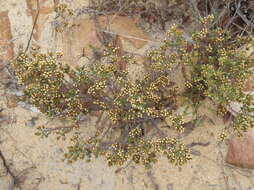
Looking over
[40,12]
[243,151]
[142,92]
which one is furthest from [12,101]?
[243,151]

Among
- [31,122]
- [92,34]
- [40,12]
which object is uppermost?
[40,12]

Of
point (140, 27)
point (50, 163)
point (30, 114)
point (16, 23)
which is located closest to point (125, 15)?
point (140, 27)

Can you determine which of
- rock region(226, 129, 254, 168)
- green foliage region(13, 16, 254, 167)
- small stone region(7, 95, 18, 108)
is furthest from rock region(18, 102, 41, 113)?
rock region(226, 129, 254, 168)

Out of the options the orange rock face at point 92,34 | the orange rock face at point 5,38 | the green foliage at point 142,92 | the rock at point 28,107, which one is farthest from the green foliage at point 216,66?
the orange rock face at point 5,38

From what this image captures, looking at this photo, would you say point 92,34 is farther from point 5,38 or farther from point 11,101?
point 11,101

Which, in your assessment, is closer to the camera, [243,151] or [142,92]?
[142,92]
